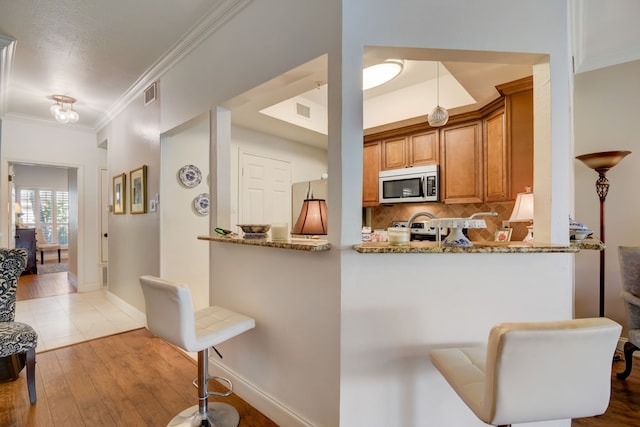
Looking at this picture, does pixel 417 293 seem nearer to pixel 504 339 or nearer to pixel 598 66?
pixel 504 339

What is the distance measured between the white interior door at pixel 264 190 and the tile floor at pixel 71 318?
73.6 inches

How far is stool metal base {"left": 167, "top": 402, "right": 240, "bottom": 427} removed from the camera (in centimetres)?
178

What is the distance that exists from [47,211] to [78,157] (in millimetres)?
5504

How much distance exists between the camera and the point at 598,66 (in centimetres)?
297

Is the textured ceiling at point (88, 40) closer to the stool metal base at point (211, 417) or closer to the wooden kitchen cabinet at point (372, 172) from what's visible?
the wooden kitchen cabinet at point (372, 172)

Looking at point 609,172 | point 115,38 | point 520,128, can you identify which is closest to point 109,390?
point 115,38

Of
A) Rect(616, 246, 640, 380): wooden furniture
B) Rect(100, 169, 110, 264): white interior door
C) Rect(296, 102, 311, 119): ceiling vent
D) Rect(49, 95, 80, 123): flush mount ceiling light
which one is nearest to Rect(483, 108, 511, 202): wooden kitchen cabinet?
Rect(616, 246, 640, 380): wooden furniture

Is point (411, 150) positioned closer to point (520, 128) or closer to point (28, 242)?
point (520, 128)

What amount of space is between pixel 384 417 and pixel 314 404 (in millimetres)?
379

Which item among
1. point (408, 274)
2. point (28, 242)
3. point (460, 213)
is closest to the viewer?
point (408, 274)

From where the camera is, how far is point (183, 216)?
3.35 meters

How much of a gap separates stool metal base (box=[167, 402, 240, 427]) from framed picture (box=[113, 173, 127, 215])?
2.98 m

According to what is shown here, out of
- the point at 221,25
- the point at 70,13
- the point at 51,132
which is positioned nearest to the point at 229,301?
the point at 221,25

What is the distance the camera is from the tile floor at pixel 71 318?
311 centimetres
